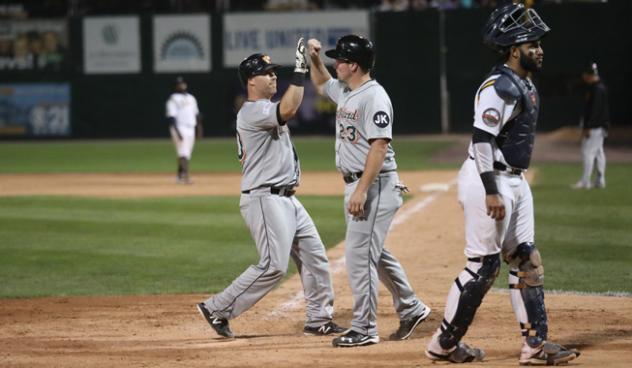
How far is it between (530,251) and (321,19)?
2709 cm

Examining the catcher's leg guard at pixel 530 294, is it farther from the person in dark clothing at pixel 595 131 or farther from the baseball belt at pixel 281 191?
the person in dark clothing at pixel 595 131

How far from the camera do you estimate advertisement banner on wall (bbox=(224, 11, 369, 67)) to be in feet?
108

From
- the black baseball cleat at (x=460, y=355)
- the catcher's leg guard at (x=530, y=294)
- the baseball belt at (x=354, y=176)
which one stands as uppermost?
the baseball belt at (x=354, y=176)

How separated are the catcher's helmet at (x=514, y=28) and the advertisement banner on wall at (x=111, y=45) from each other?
2897cm

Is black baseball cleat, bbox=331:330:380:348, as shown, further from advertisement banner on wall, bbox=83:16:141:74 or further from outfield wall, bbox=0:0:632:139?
advertisement banner on wall, bbox=83:16:141:74

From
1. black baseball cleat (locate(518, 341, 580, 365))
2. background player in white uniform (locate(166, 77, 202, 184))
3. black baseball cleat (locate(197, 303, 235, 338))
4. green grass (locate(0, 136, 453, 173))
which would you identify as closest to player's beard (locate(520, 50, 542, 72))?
black baseball cleat (locate(518, 341, 580, 365))

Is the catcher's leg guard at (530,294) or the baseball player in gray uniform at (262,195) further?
the baseball player in gray uniform at (262,195)

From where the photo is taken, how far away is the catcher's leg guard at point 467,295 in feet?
20.8

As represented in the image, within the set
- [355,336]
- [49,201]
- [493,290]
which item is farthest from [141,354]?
[49,201]

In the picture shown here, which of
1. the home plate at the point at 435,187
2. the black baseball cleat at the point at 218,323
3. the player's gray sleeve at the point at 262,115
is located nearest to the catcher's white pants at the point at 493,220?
the player's gray sleeve at the point at 262,115

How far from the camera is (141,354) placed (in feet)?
22.7

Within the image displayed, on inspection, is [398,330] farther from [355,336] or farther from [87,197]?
[87,197]

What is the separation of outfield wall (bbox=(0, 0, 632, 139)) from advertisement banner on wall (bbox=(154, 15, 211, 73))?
0.17m

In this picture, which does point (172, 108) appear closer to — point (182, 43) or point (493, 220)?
point (182, 43)
